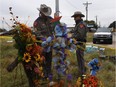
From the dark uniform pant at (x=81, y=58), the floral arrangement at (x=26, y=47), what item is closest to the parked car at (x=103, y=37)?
the dark uniform pant at (x=81, y=58)

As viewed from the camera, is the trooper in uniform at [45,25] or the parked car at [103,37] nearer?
the trooper in uniform at [45,25]

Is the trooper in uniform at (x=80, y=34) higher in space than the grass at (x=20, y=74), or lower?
higher

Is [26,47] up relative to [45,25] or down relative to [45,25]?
down

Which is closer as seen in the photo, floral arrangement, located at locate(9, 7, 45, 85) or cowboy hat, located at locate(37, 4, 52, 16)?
floral arrangement, located at locate(9, 7, 45, 85)

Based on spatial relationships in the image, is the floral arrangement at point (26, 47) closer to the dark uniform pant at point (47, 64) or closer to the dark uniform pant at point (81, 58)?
the dark uniform pant at point (47, 64)

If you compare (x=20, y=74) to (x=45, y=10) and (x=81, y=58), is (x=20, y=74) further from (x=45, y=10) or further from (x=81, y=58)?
(x=45, y=10)

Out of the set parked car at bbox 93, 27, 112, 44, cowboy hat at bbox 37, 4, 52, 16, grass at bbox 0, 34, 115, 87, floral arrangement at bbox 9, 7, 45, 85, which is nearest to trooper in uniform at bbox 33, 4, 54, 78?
cowboy hat at bbox 37, 4, 52, 16

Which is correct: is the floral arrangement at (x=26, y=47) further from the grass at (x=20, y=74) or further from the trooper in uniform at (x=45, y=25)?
the trooper in uniform at (x=45, y=25)

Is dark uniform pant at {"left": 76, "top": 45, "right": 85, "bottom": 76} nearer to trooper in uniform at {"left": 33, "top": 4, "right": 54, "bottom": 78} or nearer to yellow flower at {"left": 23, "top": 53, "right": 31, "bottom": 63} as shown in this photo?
trooper in uniform at {"left": 33, "top": 4, "right": 54, "bottom": 78}

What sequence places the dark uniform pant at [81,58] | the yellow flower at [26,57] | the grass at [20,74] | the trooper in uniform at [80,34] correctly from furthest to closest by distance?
the dark uniform pant at [81,58] < the trooper in uniform at [80,34] < the grass at [20,74] < the yellow flower at [26,57]

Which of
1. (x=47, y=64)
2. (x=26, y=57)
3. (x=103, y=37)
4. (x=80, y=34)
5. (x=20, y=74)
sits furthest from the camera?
(x=103, y=37)

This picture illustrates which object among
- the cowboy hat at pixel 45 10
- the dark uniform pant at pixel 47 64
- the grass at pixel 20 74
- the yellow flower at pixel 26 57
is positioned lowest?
the grass at pixel 20 74

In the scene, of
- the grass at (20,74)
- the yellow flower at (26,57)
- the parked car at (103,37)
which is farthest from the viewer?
the parked car at (103,37)

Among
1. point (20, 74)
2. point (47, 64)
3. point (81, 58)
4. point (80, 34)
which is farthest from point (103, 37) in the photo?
point (47, 64)
